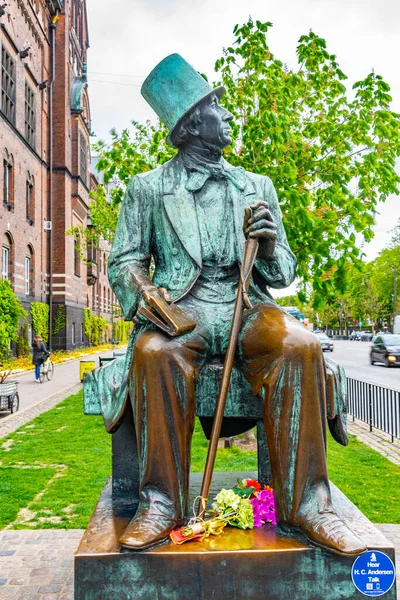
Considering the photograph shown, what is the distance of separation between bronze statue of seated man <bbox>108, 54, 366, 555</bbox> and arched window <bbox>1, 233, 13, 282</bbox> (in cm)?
2364

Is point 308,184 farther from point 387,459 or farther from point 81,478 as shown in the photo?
point 81,478

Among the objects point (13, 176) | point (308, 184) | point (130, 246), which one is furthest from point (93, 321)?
point (130, 246)

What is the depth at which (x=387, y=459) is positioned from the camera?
8398 millimetres

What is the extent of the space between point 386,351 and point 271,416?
2337cm

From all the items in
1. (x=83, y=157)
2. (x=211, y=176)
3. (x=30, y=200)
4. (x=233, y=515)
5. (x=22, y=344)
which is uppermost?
(x=83, y=157)

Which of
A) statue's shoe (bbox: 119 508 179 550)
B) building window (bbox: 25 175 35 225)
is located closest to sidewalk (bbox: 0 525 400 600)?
statue's shoe (bbox: 119 508 179 550)

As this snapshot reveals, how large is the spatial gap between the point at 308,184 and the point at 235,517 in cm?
674

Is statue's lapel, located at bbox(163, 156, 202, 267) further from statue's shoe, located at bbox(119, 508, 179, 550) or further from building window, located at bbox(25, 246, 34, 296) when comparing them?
building window, located at bbox(25, 246, 34, 296)

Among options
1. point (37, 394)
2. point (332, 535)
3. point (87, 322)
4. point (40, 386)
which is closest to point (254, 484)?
point (332, 535)

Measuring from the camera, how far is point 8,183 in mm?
26766

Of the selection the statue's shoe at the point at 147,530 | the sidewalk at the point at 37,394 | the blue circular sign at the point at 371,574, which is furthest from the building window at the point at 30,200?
the blue circular sign at the point at 371,574

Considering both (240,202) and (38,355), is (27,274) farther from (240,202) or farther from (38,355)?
(240,202)

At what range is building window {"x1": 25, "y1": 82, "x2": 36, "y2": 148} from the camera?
29605 mm

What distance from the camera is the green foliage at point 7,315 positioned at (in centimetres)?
2008
